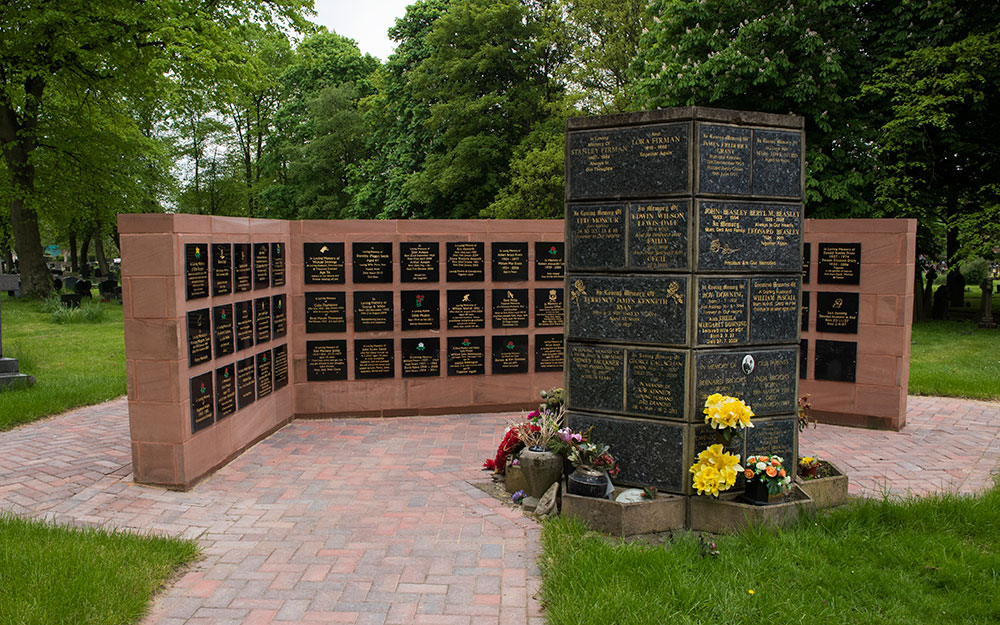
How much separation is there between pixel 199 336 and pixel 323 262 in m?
2.59

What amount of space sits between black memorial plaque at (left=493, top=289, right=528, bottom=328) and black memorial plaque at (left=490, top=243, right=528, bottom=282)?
0.17 metres

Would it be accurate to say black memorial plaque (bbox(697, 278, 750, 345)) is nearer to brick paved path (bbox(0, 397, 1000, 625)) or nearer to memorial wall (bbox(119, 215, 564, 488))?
brick paved path (bbox(0, 397, 1000, 625))

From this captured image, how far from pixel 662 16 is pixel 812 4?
359 cm

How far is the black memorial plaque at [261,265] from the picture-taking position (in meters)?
7.91

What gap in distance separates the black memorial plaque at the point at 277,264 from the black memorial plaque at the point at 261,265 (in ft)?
0.44

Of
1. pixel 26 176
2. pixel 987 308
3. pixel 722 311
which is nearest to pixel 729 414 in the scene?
pixel 722 311

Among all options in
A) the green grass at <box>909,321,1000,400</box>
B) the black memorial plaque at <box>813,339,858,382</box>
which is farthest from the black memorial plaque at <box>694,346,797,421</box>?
the green grass at <box>909,321,1000,400</box>

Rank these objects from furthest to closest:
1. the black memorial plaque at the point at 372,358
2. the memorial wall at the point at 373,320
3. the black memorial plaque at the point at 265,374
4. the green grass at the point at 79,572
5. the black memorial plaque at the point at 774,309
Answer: the black memorial plaque at the point at 372,358
the black memorial plaque at the point at 265,374
the memorial wall at the point at 373,320
the black memorial plaque at the point at 774,309
the green grass at the point at 79,572

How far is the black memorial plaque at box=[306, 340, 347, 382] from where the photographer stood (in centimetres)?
916

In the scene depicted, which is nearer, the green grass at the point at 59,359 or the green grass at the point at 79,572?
the green grass at the point at 79,572

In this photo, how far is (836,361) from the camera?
360 inches

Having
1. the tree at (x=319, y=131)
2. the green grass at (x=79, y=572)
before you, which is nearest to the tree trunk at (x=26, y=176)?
the tree at (x=319, y=131)

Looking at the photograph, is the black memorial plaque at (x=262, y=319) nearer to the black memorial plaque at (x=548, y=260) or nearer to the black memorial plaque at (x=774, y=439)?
the black memorial plaque at (x=548, y=260)

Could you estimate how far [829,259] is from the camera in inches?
358
